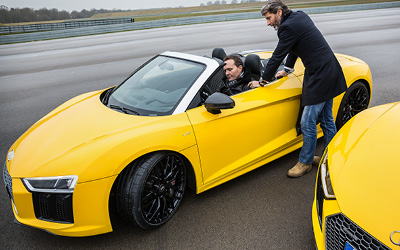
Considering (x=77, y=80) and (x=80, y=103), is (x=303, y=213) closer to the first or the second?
(x=80, y=103)

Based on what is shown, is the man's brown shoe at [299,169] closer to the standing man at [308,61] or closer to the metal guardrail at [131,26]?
the standing man at [308,61]

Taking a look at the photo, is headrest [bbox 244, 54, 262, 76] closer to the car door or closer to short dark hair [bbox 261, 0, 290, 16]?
the car door

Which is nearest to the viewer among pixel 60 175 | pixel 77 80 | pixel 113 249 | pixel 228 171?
pixel 60 175

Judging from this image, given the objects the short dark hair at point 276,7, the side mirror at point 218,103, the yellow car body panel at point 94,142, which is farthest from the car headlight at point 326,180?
the short dark hair at point 276,7

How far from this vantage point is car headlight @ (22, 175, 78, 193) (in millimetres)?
2480

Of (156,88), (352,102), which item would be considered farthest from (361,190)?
(352,102)

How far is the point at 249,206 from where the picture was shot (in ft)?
10.8

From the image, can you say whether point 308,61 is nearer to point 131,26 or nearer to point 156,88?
point 156,88

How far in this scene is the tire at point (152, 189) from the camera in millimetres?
2711

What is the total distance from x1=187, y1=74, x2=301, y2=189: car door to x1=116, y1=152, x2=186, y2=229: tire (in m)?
0.29

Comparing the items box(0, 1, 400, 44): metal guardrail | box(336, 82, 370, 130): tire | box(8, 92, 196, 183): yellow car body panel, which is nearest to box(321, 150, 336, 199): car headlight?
box(8, 92, 196, 183): yellow car body panel

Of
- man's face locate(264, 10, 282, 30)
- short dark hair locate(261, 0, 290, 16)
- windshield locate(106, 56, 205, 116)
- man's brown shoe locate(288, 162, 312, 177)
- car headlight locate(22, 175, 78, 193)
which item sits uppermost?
short dark hair locate(261, 0, 290, 16)

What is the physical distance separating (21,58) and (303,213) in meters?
14.0

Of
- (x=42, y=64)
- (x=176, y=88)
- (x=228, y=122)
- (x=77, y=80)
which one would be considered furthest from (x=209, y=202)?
(x=42, y=64)
